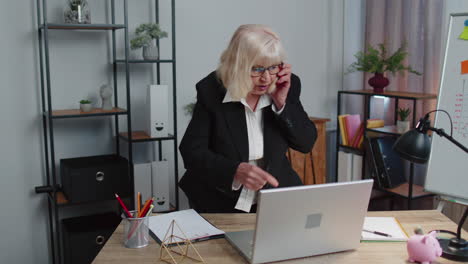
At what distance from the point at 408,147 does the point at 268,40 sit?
0.72 meters

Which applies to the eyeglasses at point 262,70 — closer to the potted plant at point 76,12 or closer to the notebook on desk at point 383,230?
the notebook on desk at point 383,230

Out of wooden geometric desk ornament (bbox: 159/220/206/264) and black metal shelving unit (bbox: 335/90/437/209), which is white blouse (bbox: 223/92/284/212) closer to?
wooden geometric desk ornament (bbox: 159/220/206/264)

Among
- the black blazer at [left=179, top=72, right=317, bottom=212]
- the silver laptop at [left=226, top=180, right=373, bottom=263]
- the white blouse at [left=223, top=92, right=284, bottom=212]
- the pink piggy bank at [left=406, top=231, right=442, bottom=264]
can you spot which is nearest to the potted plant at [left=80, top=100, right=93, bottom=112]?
the black blazer at [left=179, top=72, right=317, bottom=212]

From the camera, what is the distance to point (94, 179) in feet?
8.93

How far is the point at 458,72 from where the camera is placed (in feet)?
6.55

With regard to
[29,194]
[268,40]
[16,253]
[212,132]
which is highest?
[268,40]

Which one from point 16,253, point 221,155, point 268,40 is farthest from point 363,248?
point 16,253

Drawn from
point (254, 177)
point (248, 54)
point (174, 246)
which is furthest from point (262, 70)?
point (174, 246)

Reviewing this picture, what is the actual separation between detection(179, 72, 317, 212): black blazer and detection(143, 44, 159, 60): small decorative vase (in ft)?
2.98

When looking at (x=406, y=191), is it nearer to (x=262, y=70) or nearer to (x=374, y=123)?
(x=374, y=123)

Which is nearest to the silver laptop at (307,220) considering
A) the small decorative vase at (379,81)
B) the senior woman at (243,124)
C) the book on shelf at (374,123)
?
the senior woman at (243,124)

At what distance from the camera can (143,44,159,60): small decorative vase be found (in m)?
2.91

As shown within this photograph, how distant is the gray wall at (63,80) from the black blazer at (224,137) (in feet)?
3.87

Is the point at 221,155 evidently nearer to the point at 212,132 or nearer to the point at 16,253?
the point at 212,132
